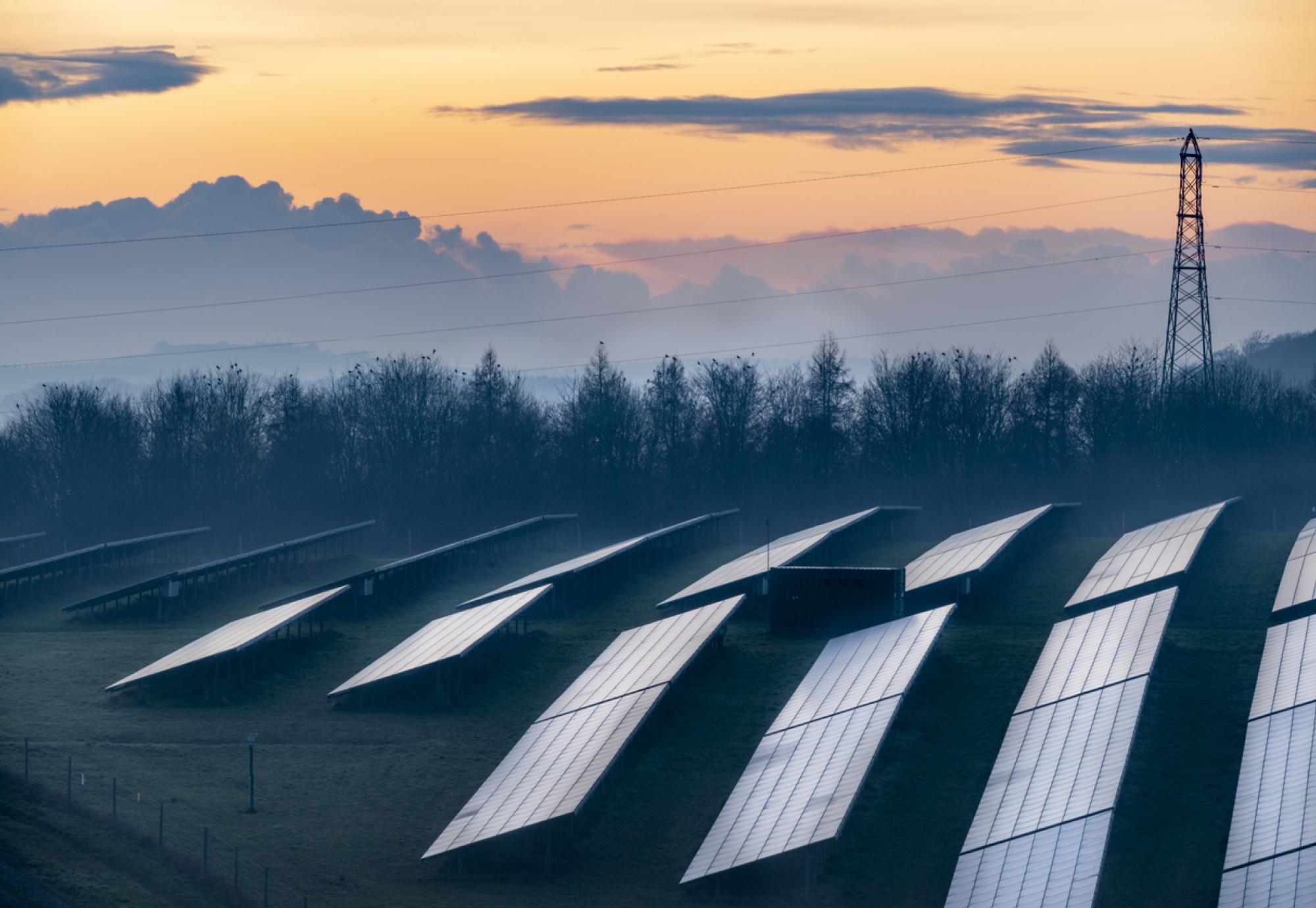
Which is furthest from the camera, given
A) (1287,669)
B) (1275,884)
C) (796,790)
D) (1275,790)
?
(1287,669)

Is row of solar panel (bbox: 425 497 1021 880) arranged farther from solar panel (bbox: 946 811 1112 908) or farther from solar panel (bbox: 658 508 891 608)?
solar panel (bbox: 658 508 891 608)

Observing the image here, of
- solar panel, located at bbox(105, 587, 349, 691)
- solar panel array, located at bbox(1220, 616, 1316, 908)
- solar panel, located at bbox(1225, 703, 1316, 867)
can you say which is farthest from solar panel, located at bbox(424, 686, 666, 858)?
solar panel, located at bbox(1225, 703, 1316, 867)

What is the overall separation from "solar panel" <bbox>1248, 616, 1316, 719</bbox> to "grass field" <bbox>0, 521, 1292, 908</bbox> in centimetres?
164

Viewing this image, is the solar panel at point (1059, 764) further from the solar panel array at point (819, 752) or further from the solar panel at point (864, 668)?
the solar panel at point (864, 668)

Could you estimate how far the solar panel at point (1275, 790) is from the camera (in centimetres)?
2773

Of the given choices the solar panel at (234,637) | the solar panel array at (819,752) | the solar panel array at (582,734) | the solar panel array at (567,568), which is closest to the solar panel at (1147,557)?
the solar panel array at (819,752)

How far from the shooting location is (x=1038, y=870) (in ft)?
90.3

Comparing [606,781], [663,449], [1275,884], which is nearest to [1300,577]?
[1275,884]

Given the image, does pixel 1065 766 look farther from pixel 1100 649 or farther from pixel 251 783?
pixel 251 783

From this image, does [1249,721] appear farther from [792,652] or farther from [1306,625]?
[792,652]

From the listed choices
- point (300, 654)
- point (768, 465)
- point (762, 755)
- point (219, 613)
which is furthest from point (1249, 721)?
point (768, 465)

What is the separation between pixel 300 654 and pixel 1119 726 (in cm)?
2879

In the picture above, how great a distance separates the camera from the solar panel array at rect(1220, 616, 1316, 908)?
26.1 m

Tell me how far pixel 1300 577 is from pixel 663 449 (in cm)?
7104
